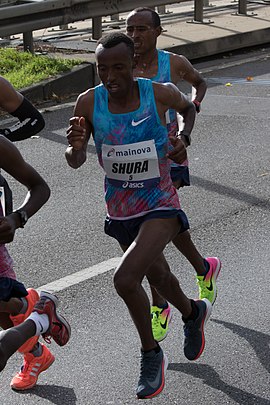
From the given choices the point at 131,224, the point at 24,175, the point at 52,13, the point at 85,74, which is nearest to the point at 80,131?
the point at 24,175

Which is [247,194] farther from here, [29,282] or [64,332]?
[64,332]

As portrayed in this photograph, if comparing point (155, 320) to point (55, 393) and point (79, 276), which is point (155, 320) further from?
point (79, 276)

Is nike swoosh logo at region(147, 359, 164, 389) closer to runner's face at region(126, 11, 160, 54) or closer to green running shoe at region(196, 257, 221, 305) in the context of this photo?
green running shoe at region(196, 257, 221, 305)

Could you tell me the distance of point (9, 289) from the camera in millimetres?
5355

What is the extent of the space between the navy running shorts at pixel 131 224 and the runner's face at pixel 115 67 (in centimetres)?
62

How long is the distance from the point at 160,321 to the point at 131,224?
32.0 inches

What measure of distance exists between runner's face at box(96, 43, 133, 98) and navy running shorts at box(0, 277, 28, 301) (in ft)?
3.44

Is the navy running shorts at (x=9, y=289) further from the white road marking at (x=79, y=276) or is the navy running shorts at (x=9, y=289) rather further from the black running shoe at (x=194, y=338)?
the white road marking at (x=79, y=276)

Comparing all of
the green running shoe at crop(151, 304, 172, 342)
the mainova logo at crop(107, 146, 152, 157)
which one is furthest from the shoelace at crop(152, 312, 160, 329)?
the mainova logo at crop(107, 146, 152, 157)

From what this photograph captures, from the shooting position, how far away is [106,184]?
5871 millimetres

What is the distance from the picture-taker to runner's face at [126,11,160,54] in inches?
271

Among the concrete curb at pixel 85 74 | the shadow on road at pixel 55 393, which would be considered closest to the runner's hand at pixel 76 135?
the shadow on road at pixel 55 393

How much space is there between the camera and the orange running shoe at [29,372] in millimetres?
5723

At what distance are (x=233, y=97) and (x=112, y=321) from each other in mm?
7316
